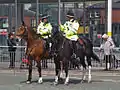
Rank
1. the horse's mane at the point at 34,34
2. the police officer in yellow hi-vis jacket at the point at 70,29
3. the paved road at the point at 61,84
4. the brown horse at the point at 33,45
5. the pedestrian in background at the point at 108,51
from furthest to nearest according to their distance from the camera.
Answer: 1. the pedestrian in background at the point at 108,51
2. the horse's mane at the point at 34,34
3. the brown horse at the point at 33,45
4. the police officer in yellow hi-vis jacket at the point at 70,29
5. the paved road at the point at 61,84

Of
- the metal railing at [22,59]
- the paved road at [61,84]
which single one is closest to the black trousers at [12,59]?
the metal railing at [22,59]

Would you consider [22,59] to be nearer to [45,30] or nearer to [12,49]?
Answer: [12,49]

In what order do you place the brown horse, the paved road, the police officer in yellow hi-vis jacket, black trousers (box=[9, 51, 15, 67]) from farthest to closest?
black trousers (box=[9, 51, 15, 67])
the brown horse
the police officer in yellow hi-vis jacket
the paved road

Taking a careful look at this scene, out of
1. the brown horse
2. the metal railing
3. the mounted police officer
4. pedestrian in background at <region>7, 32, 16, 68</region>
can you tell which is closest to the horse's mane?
the brown horse

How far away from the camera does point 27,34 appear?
15.9 meters

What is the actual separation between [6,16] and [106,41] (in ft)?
26.9

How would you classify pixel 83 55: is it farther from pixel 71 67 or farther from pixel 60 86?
pixel 71 67

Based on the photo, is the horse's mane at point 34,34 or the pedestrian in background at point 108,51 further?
the pedestrian in background at point 108,51

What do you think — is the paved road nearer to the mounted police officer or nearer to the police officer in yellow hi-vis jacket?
the mounted police officer

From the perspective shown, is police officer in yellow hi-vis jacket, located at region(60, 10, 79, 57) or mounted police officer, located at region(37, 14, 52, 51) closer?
police officer in yellow hi-vis jacket, located at region(60, 10, 79, 57)

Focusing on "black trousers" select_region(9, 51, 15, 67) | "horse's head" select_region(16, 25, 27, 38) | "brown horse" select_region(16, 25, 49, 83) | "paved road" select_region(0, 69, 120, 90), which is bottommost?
"paved road" select_region(0, 69, 120, 90)

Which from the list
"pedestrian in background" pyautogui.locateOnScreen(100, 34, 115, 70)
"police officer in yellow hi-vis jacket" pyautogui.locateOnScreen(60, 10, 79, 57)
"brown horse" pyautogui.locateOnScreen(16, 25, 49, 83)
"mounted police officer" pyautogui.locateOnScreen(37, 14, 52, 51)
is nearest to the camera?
"police officer in yellow hi-vis jacket" pyautogui.locateOnScreen(60, 10, 79, 57)

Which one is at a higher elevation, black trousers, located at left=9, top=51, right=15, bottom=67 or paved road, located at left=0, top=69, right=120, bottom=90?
black trousers, located at left=9, top=51, right=15, bottom=67

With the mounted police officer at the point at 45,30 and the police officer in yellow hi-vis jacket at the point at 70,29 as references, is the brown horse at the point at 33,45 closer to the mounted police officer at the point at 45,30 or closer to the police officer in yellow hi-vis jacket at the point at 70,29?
the mounted police officer at the point at 45,30
